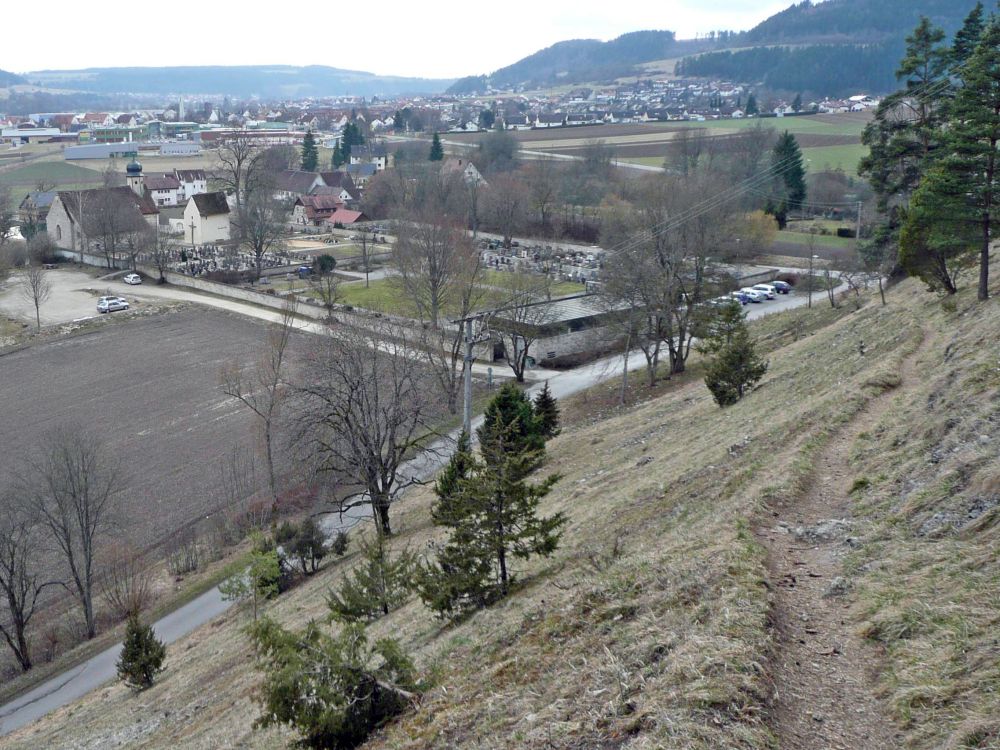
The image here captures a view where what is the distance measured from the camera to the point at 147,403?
31156 millimetres

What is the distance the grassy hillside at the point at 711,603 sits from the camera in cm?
644

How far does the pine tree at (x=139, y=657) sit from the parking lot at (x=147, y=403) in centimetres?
675

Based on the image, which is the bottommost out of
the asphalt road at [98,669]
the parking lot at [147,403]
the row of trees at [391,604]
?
the asphalt road at [98,669]

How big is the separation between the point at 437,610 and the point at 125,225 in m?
53.8

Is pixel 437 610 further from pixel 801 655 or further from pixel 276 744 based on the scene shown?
pixel 801 655

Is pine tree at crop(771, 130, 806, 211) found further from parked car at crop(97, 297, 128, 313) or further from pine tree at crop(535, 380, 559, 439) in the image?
pine tree at crop(535, 380, 559, 439)

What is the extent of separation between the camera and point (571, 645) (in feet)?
26.4

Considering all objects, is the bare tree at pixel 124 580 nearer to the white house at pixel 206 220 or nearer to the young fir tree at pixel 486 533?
the young fir tree at pixel 486 533

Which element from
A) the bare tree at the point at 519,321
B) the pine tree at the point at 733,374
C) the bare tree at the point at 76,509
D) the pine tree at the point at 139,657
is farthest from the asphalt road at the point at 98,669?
the bare tree at the point at 519,321

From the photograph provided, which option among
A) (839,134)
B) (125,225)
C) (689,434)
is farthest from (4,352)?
(839,134)

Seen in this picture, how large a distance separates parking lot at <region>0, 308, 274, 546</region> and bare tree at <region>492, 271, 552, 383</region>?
945 centimetres

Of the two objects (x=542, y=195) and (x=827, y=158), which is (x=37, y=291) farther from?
(x=827, y=158)

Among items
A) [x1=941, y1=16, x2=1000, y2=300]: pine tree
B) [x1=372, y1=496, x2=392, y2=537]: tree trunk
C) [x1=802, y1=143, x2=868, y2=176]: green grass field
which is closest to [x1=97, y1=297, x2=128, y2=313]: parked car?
[x1=372, y1=496, x2=392, y2=537]: tree trunk

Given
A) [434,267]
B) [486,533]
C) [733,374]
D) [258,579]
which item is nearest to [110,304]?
[434,267]
